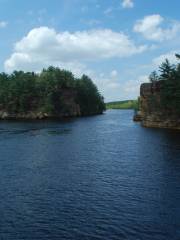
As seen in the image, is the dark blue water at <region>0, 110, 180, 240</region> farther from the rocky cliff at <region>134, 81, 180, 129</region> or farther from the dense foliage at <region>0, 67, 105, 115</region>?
the dense foliage at <region>0, 67, 105, 115</region>

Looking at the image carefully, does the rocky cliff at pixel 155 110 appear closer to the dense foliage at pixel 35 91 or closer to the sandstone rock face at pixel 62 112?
the dense foliage at pixel 35 91

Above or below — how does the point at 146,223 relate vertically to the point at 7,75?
below

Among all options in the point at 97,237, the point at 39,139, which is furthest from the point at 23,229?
the point at 39,139

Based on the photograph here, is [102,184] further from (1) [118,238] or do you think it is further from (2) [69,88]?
(2) [69,88]

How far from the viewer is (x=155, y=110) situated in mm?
101750

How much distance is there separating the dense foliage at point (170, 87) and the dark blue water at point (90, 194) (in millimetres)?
31985

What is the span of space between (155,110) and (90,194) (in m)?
72.4

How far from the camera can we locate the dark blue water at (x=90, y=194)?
2455 centimetres

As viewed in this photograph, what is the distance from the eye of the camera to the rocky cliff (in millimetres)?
96000

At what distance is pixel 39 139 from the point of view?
76.9m

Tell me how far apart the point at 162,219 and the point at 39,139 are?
Answer: 5370 cm

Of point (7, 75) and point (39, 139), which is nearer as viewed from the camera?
point (39, 139)

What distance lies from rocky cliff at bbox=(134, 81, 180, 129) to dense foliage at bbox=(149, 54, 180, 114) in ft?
5.19

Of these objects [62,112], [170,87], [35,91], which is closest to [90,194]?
[170,87]
